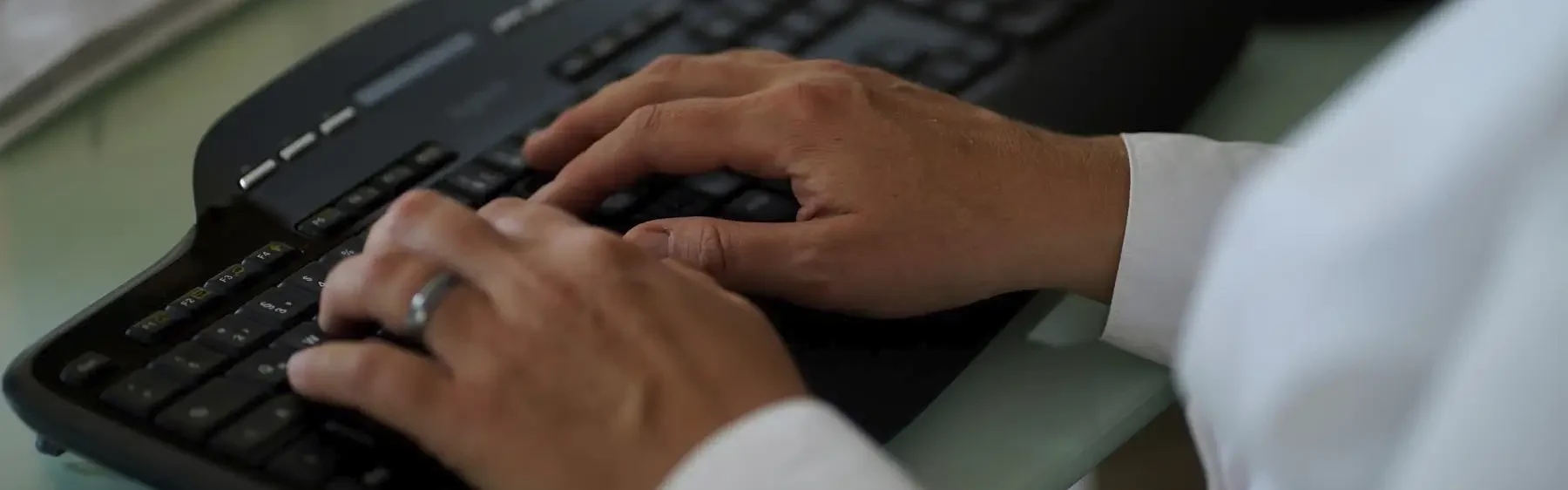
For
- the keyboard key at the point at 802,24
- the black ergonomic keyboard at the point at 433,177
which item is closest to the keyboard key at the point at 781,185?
the black ergonomic keyboard at the point at 433,177

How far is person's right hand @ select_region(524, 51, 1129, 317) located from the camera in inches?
18.0

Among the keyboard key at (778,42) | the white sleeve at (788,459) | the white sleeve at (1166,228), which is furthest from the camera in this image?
the keyboard key at (778,42)

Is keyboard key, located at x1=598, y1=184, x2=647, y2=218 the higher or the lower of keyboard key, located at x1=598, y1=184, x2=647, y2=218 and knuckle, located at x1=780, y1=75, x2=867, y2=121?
the lower

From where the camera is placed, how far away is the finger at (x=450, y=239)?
0.41 metres

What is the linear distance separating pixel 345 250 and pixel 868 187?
18 cm

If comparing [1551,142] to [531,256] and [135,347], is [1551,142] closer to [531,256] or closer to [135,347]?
[531,256]

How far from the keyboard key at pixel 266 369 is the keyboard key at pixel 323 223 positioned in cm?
7

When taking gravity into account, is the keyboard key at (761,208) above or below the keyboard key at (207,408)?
above

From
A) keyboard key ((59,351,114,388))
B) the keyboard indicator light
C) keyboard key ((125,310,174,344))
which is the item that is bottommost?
keyboard key ((59,351,114,388))

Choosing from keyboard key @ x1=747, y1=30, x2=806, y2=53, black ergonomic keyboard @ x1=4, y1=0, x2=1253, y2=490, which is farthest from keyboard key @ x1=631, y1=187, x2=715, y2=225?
keyboard key @ x1=747, y1=30, x2=806, y2=53

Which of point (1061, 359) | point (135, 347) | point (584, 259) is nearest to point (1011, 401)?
point (1061, 359)

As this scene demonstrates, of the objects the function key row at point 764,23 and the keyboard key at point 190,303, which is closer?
the keyboard key at point 190,303

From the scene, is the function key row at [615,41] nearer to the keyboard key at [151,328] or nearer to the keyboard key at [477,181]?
the keyboard key at [477,181]

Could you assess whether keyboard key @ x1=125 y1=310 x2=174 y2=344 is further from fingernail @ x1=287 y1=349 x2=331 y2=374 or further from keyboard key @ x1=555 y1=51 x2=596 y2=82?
keyboard key @ x1=555 y1=51 x2=596 y2=82
